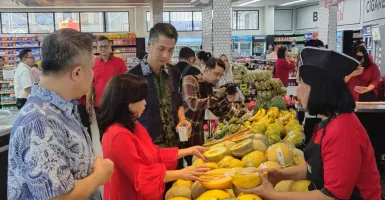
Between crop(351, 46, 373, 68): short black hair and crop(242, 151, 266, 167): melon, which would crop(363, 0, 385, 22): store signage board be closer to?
crop(351, 46, 373, 68): short black hair

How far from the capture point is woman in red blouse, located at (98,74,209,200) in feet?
6.05

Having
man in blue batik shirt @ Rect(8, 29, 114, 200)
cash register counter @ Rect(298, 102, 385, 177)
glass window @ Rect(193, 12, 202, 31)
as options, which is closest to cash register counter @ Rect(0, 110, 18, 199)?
man in blue batik shirt @ Rect(8, 29, 114, 200)

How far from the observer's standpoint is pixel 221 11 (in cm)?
742

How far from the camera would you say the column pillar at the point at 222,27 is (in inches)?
291

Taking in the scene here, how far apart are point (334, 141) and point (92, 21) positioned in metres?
17.4

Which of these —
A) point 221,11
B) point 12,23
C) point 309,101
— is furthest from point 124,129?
point 12,23

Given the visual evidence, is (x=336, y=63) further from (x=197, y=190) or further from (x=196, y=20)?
(x=196, y=20)

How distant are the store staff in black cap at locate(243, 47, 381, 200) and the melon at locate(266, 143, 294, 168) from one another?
314mm

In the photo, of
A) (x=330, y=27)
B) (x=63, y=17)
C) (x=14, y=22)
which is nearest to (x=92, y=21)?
(x=63, y=17)

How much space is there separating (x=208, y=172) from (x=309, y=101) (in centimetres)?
63

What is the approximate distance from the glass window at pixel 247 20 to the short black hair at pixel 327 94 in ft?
61.6

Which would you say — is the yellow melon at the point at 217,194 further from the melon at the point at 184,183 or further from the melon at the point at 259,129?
the melon at the point at 259,129

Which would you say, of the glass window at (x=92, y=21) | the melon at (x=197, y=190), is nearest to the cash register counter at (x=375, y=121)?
the melon at (x=197, y=190)

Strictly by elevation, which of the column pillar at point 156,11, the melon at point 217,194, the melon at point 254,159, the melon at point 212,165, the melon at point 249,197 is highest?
the column pillar at point 156,11
